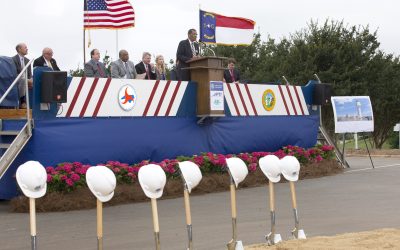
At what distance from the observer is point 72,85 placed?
13594mm

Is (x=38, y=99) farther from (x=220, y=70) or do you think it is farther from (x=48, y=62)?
(x=220, y=70)

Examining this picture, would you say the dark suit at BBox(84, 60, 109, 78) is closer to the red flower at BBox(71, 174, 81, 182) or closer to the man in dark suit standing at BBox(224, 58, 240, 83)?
the red flower at BBox(71, 174, 81, 182)

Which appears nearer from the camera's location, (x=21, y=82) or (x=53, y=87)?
(x=53, y=87)

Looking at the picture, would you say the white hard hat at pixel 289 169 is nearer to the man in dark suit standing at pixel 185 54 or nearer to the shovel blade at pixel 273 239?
the shovel blade at pixel 273 239

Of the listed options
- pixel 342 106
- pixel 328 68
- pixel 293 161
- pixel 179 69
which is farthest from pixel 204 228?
pixel 328 68

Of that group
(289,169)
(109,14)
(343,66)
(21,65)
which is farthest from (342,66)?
(289,169)

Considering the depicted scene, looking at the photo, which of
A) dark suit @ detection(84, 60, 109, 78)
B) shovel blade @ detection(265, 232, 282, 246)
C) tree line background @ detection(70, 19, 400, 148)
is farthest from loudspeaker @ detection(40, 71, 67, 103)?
tree line background @ detection(70, 19, 400, 148)

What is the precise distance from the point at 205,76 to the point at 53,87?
4.06 m

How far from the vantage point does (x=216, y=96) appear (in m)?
15.9

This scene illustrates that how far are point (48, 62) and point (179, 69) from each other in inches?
125

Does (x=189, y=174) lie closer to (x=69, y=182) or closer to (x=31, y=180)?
(x=31, y=180)

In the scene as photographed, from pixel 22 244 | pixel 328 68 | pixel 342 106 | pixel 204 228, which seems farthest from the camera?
pixel 328 68

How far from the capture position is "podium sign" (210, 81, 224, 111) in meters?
15.8

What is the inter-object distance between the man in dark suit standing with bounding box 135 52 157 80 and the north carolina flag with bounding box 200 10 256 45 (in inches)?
121
